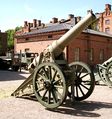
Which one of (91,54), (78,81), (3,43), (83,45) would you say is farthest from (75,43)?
(3,43)

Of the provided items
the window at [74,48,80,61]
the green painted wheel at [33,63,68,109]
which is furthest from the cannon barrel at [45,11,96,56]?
the window at [74,48,80,61]

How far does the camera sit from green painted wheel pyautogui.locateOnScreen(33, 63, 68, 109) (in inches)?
342

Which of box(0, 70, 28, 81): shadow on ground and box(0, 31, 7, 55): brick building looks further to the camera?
box(0, 31, 7, 55): brick building

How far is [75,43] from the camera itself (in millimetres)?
32312

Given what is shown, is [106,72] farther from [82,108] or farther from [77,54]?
[77,54]

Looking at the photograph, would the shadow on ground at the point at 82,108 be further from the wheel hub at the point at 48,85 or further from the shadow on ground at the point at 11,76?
the shadow on ground at the point at 11,76

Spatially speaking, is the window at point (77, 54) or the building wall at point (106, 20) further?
the building wall at point (106, 20)

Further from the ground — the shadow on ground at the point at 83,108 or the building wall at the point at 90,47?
the building wall at the point at 90,47

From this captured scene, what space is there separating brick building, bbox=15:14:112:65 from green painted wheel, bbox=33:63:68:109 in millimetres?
21774

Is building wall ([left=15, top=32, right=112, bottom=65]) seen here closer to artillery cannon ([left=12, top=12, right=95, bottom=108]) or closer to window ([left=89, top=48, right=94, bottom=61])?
window ([left=89, top=48, right=94, bottom=61])

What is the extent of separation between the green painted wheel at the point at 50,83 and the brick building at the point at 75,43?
21.8 metres

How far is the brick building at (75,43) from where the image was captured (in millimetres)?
32278

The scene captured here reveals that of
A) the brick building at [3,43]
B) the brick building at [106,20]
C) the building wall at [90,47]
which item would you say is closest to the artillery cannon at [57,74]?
the building wall at [90,47]

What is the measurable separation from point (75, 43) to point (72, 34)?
75.2 ft
